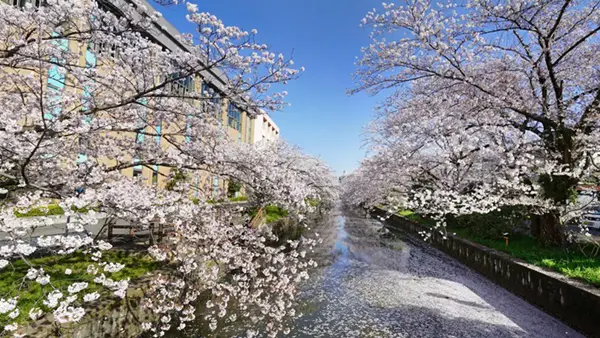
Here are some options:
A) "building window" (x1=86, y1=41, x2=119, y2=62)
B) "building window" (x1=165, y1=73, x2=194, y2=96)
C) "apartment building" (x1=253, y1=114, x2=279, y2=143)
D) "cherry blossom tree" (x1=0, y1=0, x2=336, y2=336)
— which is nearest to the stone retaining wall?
"cherry blossom tree" (x1=0, y1=0, x2=336, y2=336)

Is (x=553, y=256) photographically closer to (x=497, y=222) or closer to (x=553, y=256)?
(x=553, y=256)

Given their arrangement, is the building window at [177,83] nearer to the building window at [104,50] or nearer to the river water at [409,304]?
the building window at [104,50]

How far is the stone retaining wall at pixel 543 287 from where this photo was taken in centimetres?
751

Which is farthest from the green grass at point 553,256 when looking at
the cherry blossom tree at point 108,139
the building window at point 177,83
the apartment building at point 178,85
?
the building window at point 177,83

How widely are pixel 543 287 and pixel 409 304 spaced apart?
3.78 m

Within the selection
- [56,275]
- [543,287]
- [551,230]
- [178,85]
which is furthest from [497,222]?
[56,275]

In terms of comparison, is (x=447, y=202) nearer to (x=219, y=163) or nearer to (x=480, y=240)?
(x=480, y=240)

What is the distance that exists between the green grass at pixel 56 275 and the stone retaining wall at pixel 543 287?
10.5 meters

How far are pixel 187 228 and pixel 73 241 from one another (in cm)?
325

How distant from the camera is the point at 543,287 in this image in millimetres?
9227

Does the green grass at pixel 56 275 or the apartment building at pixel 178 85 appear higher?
the apartment building at pixel 178 85

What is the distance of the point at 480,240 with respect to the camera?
605 inches

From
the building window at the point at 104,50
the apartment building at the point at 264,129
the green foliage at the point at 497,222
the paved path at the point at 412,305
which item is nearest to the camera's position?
the building window at the point at 104,50

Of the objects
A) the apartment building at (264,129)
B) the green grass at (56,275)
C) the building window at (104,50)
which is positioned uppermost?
the apartment building at (264,129)
